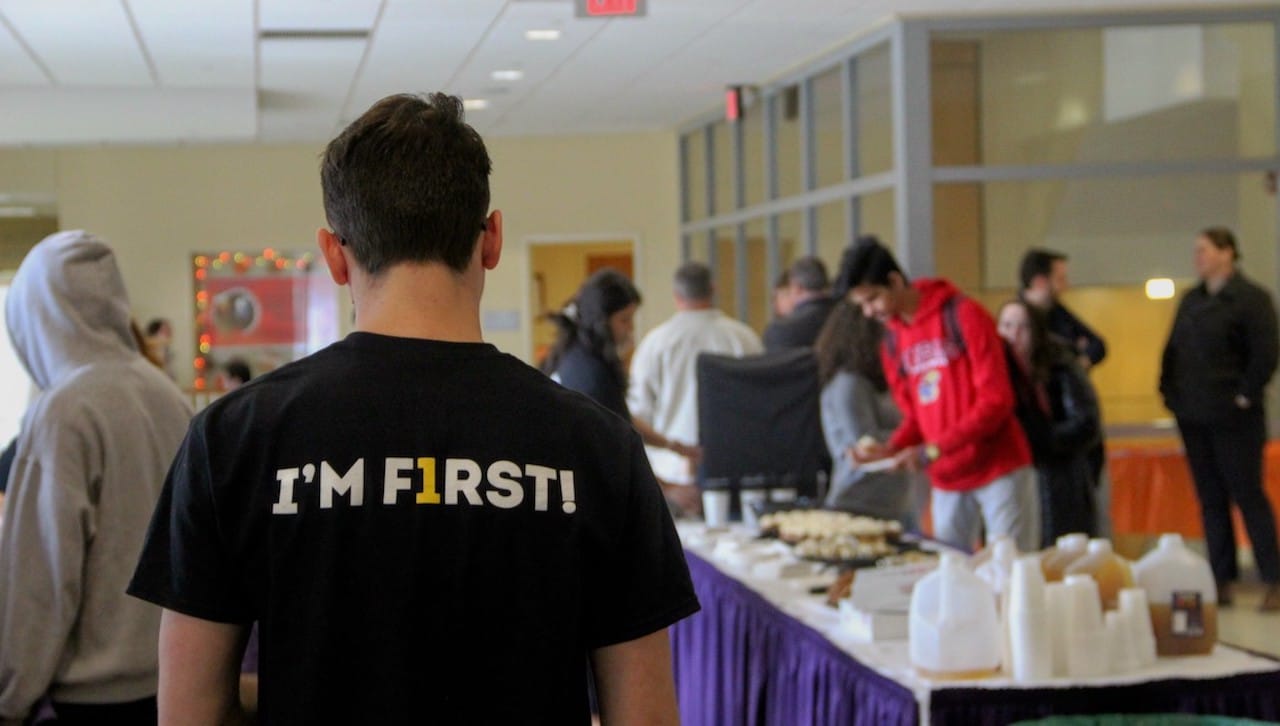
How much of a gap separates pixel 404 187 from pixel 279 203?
1278 cm

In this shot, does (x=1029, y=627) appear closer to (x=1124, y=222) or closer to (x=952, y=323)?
(x=952, y=323)

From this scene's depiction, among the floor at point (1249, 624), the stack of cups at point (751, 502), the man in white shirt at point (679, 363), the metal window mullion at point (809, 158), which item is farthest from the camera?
the metal window mullion at point (809, 158)

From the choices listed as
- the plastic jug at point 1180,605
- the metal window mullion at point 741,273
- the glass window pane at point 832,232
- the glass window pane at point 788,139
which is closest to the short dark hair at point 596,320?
the plastic jug at point 1180,605

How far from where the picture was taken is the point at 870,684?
2699 mm

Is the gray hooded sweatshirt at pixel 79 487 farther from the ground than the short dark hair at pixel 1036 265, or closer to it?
closer to it

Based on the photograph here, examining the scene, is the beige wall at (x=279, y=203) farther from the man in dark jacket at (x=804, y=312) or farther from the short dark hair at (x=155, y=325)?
the man in dark jacket at (x=804, y=312)

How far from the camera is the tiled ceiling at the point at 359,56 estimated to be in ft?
24.5

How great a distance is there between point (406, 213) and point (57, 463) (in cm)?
128

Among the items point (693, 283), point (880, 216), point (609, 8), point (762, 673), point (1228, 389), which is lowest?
point (762, 673)

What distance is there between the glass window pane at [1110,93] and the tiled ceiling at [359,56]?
244mm

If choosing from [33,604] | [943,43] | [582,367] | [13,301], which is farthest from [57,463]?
[943,43]

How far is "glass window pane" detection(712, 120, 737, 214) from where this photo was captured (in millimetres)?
11992

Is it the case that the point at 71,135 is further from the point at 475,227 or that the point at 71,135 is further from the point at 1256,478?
the point at 475,227

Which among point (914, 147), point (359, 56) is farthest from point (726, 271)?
point (914, 147)
